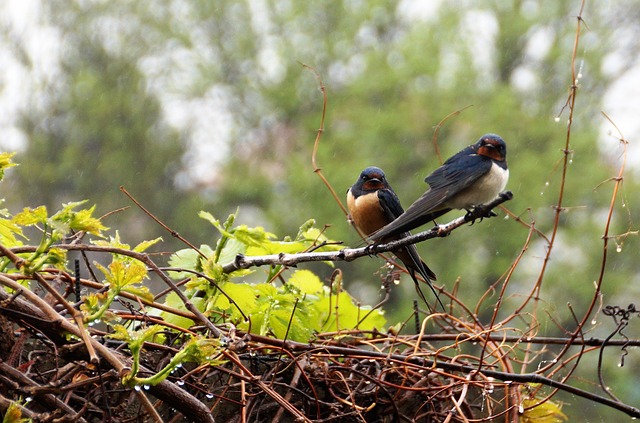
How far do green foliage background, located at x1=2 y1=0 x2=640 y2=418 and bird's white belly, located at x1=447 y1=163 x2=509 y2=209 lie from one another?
28.7ft

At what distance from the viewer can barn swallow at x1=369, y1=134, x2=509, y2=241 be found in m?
1.38

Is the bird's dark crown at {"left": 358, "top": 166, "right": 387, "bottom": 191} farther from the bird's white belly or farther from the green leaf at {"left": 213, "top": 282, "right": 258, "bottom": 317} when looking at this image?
the green leaf at {"left": 213, "top": 282, "right": 258, "bottom": 317}

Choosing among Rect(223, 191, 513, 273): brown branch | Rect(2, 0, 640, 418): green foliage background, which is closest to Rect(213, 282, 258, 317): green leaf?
Rect(223, 191, 513, 273): brown branch

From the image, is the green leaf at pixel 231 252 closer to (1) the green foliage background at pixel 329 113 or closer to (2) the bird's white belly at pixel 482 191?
(2) the bird's white belly at pixel 482 191

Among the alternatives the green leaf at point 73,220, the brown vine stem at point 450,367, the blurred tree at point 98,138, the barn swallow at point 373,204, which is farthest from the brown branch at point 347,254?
the blurred tree at point 98,138

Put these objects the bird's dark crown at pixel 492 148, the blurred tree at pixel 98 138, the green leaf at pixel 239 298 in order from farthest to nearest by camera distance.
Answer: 1. the blurred tree at pixel 98 138
2. the bird's dark crown at pixel 492 148
3. the green leaf at pixel 239 298

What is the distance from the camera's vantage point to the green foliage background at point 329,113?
11008mm

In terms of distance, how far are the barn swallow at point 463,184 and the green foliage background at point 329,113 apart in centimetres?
871

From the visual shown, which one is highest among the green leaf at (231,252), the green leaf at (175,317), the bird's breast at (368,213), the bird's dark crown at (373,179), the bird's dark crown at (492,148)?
the bird's dark crown at (373,179)

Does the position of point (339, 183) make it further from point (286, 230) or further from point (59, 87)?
point (59, 87)

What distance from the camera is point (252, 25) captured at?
1332 cm

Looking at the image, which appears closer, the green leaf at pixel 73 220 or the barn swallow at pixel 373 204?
the green leaf at pixel 73 220

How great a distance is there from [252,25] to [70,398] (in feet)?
41.7

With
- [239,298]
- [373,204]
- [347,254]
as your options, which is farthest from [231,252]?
[373,204]
